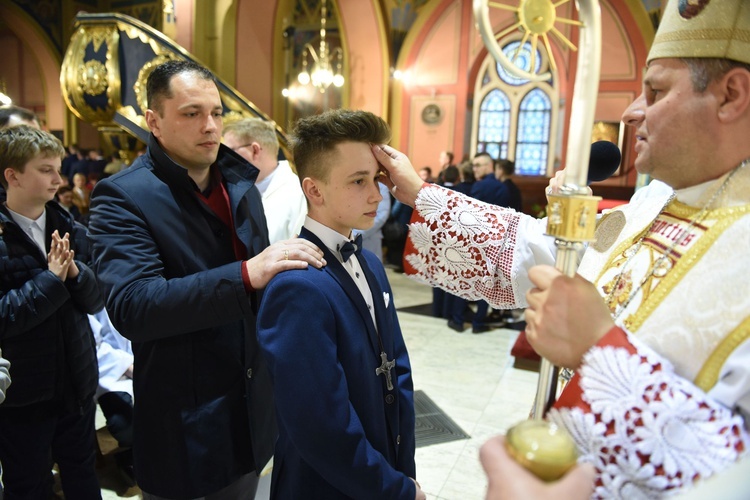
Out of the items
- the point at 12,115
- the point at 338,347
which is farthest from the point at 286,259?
the point at 12,115

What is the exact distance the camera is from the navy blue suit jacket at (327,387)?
4.00ft

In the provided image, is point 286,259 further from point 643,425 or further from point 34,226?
point 34,226

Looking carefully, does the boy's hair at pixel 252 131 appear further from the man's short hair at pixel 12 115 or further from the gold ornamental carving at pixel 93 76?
the gold ornamental carving at pixel 93 76

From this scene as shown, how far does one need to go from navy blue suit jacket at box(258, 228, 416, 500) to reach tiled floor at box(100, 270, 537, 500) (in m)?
1.35

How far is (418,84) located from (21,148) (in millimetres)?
10089

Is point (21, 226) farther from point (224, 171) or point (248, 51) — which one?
point (248, 51)

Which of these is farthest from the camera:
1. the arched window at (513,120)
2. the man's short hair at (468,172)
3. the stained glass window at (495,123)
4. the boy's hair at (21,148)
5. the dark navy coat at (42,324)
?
the stained glass window at (495,123)

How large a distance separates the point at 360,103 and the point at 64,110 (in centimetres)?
883

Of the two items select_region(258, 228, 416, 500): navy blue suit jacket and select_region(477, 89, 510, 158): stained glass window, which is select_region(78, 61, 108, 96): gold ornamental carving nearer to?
select_region(258, 228, 416, 500): navy blue suit jacket

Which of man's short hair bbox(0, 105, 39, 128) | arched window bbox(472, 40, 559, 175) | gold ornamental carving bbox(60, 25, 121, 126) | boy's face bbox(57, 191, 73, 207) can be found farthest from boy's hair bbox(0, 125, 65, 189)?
arched window bbox(472, 40, 559, 175)

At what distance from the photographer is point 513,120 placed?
11648 mm

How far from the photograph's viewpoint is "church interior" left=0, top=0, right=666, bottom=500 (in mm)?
3596

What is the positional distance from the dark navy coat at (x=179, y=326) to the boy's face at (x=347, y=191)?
309 mm

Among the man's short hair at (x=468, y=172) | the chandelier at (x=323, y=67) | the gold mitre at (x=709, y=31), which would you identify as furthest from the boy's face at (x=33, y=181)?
the chandelier at (x=323, y=67)
